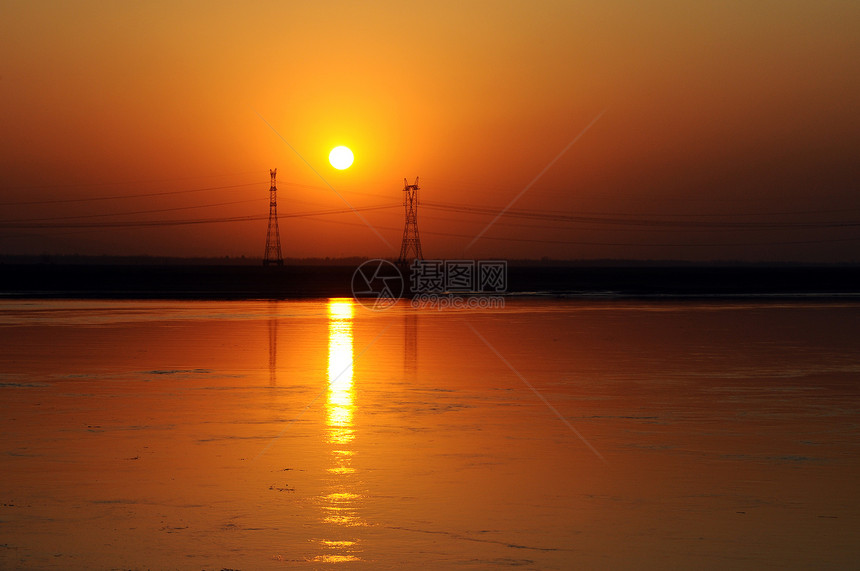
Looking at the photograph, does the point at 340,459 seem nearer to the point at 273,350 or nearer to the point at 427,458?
the point at 427,458

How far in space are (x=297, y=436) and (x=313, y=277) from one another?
107 meters

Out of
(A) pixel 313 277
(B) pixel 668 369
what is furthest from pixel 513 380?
(A) pixel 313 277

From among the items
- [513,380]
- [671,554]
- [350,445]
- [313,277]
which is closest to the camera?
[671,554]

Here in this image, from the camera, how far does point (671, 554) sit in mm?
8078

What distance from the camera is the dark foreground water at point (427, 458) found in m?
8.28

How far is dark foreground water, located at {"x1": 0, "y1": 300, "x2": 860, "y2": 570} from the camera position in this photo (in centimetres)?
828

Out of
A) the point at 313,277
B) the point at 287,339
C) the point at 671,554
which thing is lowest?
the point at 671,554

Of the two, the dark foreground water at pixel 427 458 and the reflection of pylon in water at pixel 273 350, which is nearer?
the dark foreground water at pixel 427 458

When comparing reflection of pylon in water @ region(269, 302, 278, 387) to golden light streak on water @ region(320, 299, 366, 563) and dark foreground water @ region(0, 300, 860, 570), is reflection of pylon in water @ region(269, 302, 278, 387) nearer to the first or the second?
dark foreground water @ region(0, 300, 860, 570)

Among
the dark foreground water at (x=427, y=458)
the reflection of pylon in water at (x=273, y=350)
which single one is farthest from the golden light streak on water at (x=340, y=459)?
the reflection of pylon in water at (x=273, y=350)

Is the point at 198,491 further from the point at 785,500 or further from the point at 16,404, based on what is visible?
the point at 16,404

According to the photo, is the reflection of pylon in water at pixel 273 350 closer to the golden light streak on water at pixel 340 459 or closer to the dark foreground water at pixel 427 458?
the dark foreground water at pixel 427 458

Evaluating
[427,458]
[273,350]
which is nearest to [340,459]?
[427,458]

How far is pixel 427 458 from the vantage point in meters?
11.9
